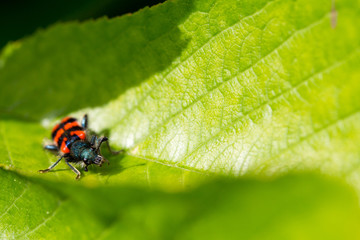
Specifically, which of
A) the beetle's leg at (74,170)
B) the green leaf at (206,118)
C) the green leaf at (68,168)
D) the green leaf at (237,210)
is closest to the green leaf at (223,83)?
the green leaf at (206,118)

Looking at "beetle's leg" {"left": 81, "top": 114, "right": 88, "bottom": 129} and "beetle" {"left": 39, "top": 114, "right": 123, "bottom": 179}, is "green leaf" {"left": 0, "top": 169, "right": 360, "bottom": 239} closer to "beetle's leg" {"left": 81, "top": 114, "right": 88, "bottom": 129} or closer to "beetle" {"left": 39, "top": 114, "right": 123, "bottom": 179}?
"beetle" {"left": 39, "top": 114, "right": 123, "bottom": 179}

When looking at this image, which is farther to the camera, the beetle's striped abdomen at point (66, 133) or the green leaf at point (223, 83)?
the beetle's striped abdomen at point (66, 133)

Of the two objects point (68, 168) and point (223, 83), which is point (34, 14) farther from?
point (223, 83)

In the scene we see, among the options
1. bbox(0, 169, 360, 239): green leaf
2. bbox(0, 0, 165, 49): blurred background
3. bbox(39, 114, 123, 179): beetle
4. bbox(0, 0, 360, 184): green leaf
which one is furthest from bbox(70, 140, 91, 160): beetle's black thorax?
bbox(0, 0, 165, 49): blurred background

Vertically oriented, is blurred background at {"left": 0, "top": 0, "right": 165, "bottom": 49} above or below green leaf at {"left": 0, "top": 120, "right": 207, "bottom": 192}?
above

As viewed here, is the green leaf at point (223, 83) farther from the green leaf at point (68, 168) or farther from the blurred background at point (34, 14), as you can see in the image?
the blurred background at point (34, 14)

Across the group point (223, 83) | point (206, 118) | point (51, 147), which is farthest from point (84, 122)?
point (223, 83)

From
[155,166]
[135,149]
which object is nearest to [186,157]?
[155,166]

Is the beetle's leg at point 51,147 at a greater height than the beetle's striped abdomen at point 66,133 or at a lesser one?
lesser
